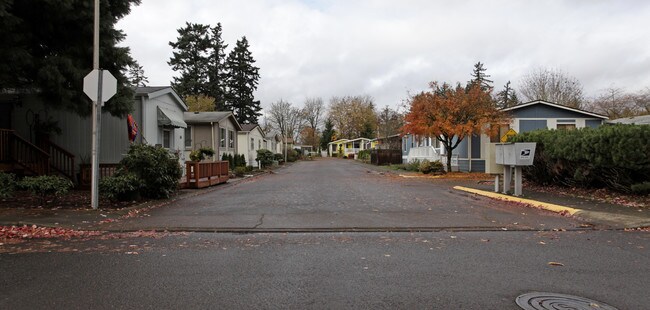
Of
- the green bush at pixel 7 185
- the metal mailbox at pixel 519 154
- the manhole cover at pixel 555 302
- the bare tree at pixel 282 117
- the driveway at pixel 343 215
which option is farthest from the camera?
the bare tree at pixel 282 117

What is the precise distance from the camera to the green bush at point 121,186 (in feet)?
37.3

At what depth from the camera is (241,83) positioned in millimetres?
67875

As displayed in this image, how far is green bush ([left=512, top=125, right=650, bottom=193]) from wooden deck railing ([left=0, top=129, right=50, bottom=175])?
16040mm

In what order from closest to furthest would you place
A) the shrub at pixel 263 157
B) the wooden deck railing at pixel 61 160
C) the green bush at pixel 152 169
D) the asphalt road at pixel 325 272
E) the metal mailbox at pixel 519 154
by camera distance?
1. the asphalt road at pixel 325 272
2. the green bush at pixel 152 169
3. the metal mailbox at pixel 519 154
4. the wooden deck railing at pixel 61 160
5. the shrub at pixel 263 157

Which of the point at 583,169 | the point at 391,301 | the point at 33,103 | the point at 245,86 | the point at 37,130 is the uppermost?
the point at 245,86

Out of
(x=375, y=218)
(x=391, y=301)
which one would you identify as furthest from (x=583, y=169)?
(x=391, y=301)

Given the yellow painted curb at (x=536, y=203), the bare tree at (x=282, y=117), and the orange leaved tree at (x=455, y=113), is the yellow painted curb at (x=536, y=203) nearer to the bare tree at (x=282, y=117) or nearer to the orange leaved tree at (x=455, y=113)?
the orange leaved tree at (x=455, y=113)

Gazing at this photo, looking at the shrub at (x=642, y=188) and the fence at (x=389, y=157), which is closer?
the shrub at (x=642, y=188)

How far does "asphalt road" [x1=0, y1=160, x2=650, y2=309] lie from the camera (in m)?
4.50

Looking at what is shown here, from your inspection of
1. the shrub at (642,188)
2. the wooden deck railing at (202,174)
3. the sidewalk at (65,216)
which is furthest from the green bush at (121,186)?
Answer: the shrub at (642,188)

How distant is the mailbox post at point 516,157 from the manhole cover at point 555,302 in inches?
361

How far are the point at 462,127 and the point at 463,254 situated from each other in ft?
61.0

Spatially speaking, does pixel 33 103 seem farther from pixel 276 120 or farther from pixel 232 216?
pixel 276 120

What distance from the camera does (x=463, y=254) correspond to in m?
6.43
